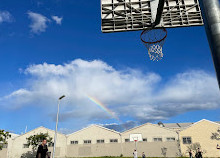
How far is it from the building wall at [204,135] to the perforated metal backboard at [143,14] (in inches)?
1348

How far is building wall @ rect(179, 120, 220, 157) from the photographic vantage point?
3609 centimetres

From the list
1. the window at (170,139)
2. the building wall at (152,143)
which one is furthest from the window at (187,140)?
the window at (170,139)

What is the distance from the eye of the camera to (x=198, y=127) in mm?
38062

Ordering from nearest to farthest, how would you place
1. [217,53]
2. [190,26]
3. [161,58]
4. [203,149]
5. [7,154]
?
[217,53]
[190,26]
[161,58]
[203,149]
[7,154]

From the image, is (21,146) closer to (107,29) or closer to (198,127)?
(198,127)

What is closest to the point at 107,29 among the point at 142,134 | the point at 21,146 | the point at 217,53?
the point at 217,53

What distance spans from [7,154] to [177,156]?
124ft

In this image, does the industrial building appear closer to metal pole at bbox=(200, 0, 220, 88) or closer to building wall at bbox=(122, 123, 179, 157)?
building wall at bbox=(122, 123, 179, 157)

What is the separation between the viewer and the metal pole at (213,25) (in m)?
5.23

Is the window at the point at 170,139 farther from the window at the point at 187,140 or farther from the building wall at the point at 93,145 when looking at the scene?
the building wall at the point at 93,145

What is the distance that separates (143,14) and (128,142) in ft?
116

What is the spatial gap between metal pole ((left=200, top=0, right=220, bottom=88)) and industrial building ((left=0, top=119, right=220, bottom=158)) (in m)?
37.3

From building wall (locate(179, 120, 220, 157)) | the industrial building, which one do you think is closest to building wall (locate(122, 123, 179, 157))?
the industrial building

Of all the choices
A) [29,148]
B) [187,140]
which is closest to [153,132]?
[187,140]
